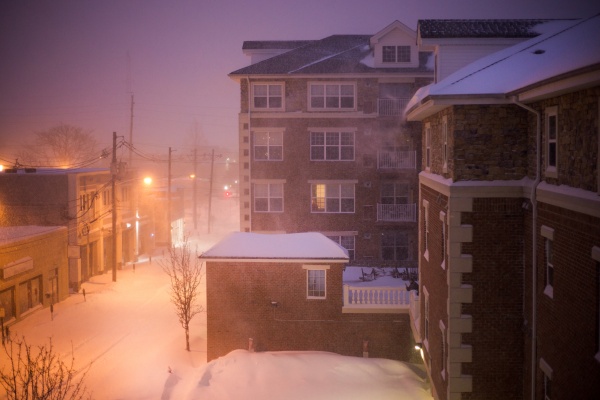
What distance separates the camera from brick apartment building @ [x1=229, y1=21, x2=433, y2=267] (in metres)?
34.2

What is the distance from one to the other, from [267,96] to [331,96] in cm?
415

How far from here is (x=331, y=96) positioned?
34469 millimetres

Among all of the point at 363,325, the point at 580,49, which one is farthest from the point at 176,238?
the point at 580,49

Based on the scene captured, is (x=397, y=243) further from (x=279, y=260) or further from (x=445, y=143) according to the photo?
(x=445, y=143)

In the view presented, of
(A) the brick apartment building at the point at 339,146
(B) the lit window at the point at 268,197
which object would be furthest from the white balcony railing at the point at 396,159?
(B) the lit window at the point at 268,197

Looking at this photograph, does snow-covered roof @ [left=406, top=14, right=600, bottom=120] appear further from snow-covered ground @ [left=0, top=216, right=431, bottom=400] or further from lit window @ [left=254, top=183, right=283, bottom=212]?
lit window @ [left=254, top=183, right=283, bottom=212]

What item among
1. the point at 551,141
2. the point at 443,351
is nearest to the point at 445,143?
the point at 551,141

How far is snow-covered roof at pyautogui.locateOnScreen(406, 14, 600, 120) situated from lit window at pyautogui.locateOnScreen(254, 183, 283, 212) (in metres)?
20.9

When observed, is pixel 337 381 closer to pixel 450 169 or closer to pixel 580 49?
pixel 450 169

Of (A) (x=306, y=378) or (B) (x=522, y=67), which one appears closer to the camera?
(B) (x=522, y=67)

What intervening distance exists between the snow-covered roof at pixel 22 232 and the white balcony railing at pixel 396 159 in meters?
21.1

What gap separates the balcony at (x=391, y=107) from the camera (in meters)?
34.2

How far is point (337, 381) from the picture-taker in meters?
17.7

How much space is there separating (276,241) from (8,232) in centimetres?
1757
